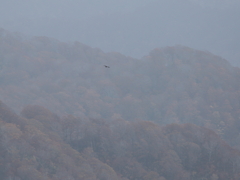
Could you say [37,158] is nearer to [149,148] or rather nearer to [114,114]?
[149,148]

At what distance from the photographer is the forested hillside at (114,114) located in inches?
908

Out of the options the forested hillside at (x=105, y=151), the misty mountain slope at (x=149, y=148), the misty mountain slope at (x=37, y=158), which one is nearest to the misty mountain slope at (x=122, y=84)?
the misty mountain slope at (x=149, y=148)

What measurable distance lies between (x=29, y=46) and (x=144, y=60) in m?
30.9

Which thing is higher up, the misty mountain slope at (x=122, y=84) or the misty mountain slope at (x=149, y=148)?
the misty mountain slope at (x=149, y=148)

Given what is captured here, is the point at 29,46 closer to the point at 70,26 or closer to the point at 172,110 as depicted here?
the point at 172,110

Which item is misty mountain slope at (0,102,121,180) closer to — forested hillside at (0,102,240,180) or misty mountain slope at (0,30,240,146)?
forested hillside at (0,102,240,180)

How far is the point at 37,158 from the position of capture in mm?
21406

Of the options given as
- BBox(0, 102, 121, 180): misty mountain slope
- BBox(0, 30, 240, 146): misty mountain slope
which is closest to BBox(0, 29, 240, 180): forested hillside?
BBox(0, 102, 121, 180): misty mountain slope

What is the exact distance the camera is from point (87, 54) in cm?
7869

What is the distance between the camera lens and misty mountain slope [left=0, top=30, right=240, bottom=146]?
54.1 meters

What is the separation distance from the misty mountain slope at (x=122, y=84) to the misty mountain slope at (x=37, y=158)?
23.2m

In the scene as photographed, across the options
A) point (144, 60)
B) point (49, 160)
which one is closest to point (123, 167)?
point (49, 160)

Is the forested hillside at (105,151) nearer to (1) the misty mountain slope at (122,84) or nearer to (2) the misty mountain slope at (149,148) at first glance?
(2) the misty mountain slope at (149,148)

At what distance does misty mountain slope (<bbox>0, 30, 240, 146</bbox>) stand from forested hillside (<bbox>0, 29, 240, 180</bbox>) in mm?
234
